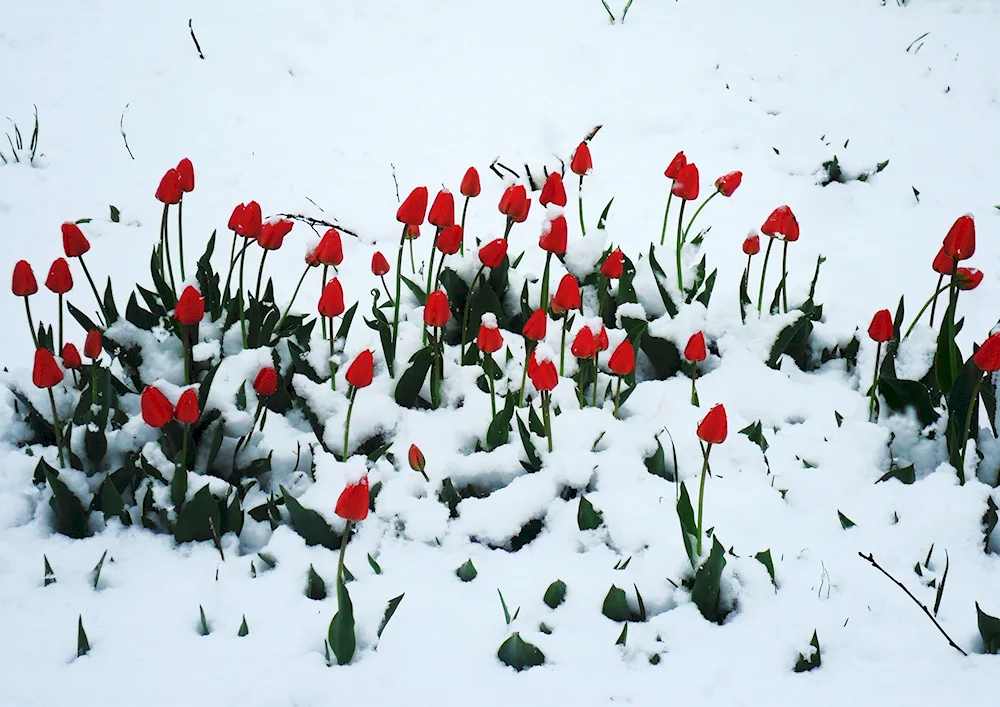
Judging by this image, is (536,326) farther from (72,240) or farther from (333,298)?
(72,240)

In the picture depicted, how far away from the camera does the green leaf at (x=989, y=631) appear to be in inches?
59.2

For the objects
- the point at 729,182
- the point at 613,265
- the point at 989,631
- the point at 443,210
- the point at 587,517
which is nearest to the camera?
the point at 989,631

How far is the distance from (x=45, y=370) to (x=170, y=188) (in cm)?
55

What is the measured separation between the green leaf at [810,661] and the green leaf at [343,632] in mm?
799

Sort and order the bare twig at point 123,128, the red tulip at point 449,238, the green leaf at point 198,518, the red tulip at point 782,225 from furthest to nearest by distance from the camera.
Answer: the bare twig at point 123,128
the red tulip at point 782,225
the red tulip at point 449,238
the green leaf at point 198,518

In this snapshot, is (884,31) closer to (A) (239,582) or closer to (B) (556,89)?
(B) (556,89)

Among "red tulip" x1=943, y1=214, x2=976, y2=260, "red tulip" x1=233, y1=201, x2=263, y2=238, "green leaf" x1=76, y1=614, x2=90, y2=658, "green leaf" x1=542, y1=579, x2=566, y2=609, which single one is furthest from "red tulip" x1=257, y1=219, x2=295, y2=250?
"red tulip" x1=943, y1=214, x2=976, y2=260

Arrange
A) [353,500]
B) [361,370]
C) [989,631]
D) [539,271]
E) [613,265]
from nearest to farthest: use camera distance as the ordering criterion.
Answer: [353,500]
[989,631]
[361,370]
[613,265]
[539,271]

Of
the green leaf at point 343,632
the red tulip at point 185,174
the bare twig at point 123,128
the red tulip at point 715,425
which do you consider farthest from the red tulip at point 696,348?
the bare twig at point 123,128

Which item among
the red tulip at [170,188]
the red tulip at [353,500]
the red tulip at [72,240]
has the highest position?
the red tulip at [170,188]

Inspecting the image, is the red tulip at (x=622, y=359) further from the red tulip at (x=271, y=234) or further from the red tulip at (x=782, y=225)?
the red tulip at (x=271, y=234)

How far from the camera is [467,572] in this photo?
5.80ft

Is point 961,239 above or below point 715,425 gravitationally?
above

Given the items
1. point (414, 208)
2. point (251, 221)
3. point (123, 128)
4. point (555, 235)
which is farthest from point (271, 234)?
point (123, 128)
